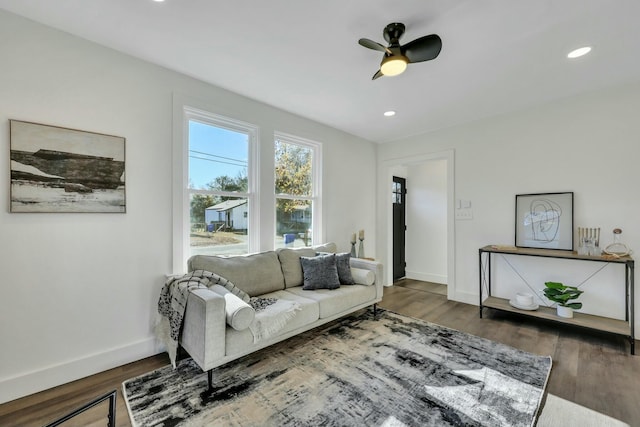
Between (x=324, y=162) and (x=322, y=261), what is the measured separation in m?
1.62

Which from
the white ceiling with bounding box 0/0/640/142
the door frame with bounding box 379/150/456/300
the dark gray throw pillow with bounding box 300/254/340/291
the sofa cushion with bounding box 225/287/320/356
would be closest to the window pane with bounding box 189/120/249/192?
the white ceiling with bounding box 0/0/640/142

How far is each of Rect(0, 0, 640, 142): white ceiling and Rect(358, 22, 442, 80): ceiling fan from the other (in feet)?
0.25

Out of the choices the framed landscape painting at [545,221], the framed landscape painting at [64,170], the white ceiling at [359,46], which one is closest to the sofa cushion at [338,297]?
the framed landscape painting at [64,170]

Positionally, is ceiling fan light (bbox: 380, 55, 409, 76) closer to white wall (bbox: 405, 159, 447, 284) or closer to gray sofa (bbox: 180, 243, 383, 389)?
gray sofa (bbox: 180, 243, 383, 389)

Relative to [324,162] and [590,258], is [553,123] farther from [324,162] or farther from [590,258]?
[324,162]

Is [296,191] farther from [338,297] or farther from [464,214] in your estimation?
[464,214]

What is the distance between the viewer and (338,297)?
289 centimetres

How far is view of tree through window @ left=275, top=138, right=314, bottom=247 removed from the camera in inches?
145

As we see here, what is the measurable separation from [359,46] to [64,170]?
251cm

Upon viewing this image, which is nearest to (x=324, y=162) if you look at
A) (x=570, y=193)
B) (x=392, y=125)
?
(x=392, y=125)

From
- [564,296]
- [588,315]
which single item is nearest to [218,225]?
[564,296]

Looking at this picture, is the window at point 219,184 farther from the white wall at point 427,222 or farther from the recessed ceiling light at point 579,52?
the white wall at point 427,222

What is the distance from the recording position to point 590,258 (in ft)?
9.09

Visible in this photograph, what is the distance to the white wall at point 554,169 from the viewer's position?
291 centimetres
